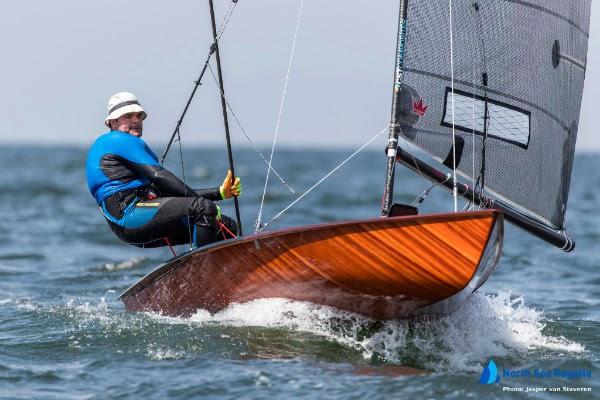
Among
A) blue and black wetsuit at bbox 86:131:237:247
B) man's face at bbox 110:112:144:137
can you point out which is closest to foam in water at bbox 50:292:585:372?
blue and black wetsuit at bbox 86:131:237:247

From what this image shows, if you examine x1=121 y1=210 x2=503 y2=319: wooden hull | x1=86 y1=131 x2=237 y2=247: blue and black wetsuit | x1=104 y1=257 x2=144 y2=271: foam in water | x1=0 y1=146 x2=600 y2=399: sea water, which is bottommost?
x1=0 y1=146 x2=600 y2=399: sea water

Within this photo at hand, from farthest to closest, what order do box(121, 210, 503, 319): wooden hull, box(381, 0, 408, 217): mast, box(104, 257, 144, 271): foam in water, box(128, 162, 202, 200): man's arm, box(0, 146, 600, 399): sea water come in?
1. box(104, 257, 144, 271): foam in water
2. box(128, 162, 202, 200): man's arm
3. box(381, 0, 408, 217): mast
4. box(121, 210, 503, 319): wooden hull
5. box(0, 146, 600, 399): sea water

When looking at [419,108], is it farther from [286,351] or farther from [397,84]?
[286,351]

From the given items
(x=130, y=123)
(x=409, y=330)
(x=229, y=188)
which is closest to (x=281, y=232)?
(x=229, y=188)

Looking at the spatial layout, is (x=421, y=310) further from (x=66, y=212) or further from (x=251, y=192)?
(x=251, y=192)

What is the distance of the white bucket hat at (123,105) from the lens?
761cm

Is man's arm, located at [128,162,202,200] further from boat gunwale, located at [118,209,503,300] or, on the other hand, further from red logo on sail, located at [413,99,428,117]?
red logo on sail, located at [413,99,428,117]

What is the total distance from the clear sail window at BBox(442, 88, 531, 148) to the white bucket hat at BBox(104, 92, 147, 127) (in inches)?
82.5

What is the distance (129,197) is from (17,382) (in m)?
1.72

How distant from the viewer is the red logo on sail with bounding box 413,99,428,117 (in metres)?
7.48

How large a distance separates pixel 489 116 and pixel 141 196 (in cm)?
245

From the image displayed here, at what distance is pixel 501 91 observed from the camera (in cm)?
784

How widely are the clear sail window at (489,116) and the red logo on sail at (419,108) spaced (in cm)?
22

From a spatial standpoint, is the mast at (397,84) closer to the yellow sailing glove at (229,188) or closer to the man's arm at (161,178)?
the yellow sailing glove at (229,188)
